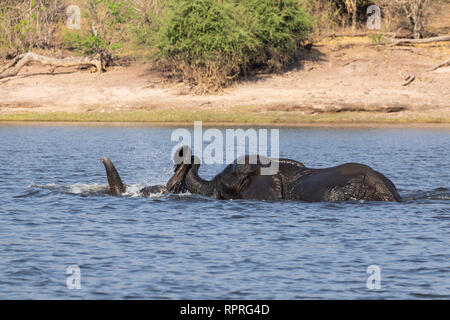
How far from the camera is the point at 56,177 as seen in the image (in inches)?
693

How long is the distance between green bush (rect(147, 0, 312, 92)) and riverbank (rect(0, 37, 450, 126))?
88cm

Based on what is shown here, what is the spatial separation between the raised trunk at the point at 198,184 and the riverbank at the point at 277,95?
1934 centimetres

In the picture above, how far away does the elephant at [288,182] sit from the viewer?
40.9 ft

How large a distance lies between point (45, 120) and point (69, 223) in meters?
22.6

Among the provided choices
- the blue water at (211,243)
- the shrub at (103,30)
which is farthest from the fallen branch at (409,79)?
the blue water at (211,243)

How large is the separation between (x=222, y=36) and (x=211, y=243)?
2583 cm

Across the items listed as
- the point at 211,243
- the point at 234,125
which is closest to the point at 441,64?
the point at 234,125

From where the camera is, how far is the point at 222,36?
3566cm

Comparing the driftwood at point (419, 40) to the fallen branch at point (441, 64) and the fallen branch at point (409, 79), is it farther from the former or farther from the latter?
the fallen branch at point (409, 79)

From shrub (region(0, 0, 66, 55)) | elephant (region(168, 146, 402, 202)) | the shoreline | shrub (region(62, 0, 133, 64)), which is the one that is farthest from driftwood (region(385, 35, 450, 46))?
elephant (region(168, 146, 402, 202))

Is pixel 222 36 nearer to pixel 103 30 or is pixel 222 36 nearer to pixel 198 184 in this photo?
pixel 103 30

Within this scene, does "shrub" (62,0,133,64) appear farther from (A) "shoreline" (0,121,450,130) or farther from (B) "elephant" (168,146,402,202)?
(B) "elephant" (168,146,402,202)

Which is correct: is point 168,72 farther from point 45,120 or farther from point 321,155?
point 321,155
